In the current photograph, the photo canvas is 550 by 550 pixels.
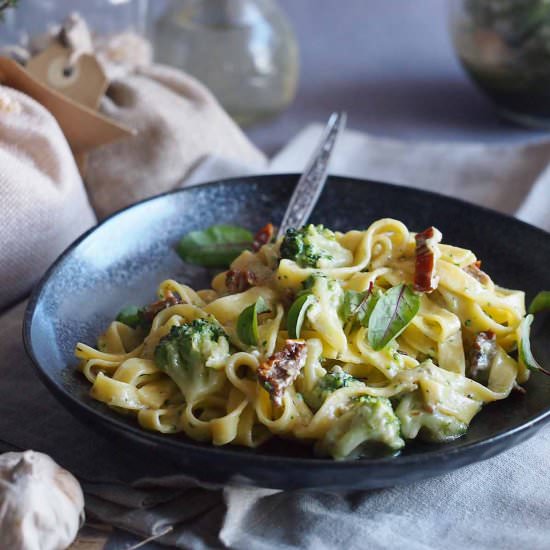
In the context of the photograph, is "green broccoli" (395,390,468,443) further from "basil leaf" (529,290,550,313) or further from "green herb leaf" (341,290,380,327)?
"basil leaf" (529,290,550,313)

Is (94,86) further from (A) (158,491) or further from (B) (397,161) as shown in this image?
(A) (158,491)

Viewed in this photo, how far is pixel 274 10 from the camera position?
6.55 metres

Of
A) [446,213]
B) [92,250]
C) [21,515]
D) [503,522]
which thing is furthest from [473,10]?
[21,515]

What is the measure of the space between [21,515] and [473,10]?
4827 millimetres

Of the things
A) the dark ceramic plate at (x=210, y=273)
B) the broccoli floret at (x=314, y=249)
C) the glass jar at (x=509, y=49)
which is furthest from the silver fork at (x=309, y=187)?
the glass jar at (x=509, y=49)

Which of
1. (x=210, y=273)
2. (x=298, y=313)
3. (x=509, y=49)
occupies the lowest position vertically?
(x=210, y=273)

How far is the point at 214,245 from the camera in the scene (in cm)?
432

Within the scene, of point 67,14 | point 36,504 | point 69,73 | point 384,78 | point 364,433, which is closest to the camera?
point 36,504

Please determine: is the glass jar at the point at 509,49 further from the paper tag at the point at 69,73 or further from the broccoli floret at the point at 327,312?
the broccoli floret at the point at 327,312

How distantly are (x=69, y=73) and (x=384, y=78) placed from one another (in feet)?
10.8

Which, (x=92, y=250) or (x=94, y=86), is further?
(x=94, y=86)

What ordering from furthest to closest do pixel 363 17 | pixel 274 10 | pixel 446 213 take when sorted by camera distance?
pixel 363 17 < pixel 274 10 < pixel 446 213

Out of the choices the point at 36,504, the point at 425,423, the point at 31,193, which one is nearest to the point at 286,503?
the point at 425,423

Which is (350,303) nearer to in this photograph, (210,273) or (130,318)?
(130,318)
